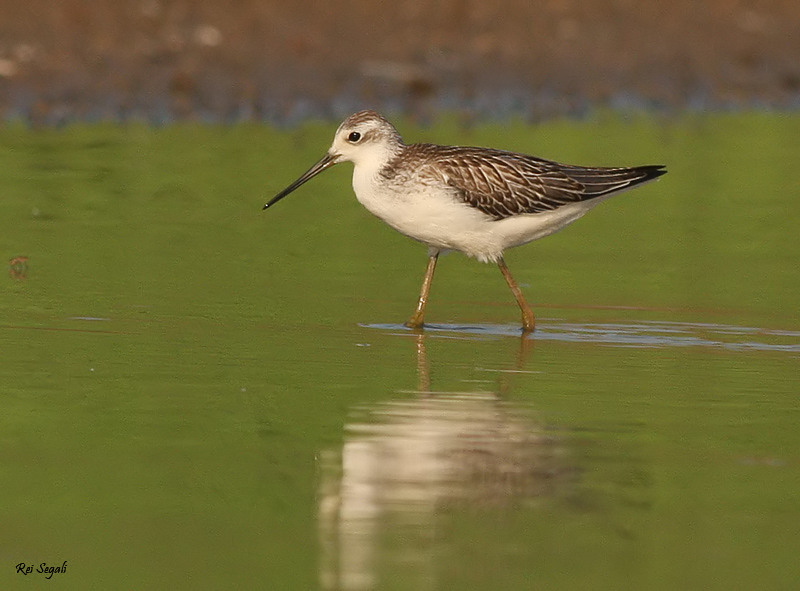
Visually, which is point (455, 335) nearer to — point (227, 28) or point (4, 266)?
point (4, 266)

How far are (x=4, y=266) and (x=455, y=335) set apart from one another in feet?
11.4

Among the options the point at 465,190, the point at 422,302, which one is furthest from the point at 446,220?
the point at 422,302

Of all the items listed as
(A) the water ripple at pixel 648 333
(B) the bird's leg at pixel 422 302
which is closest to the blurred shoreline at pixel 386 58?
(B) the bird's leg at pixel 422 302

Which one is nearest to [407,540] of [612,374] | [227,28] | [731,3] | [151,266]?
[612,374]

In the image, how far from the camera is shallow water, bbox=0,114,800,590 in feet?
20.1

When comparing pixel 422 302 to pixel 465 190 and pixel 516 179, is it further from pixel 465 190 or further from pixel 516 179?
pixel 516 179

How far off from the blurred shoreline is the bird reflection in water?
11.9m

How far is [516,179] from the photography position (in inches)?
451

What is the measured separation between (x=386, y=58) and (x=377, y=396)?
1429cm

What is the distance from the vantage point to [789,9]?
25406 millimetres

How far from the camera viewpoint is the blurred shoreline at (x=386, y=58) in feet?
66.9

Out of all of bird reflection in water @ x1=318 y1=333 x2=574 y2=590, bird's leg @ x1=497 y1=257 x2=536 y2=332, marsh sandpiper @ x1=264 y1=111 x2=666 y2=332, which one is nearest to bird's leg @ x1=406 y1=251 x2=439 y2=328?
marsh sandpiper @ x1=264 y1=111 x2=666 y2=332

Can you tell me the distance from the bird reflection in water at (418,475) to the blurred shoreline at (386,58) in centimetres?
1186

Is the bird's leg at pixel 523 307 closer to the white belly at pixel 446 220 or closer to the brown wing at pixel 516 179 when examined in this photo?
the white belly at pixel 446 220
